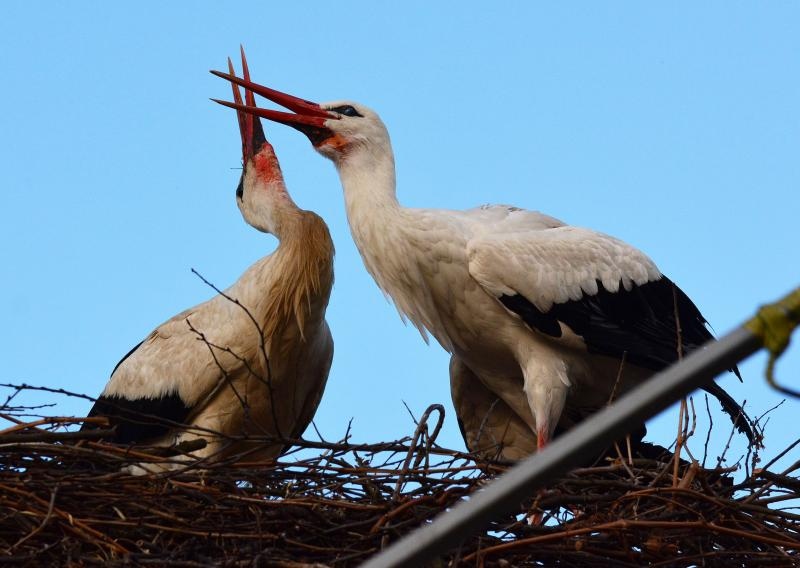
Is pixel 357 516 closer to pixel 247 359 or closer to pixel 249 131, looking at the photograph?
pixel 247 359

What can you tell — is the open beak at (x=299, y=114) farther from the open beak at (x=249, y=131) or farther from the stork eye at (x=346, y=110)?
the open beak at (x=249, y=131)

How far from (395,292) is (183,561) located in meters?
1.94

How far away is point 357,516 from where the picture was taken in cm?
390

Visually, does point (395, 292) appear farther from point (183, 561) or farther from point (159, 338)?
point (183, 561)

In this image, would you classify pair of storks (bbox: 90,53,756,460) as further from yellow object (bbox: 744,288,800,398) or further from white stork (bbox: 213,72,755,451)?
yellow object (bbox: 744,288,800,398)

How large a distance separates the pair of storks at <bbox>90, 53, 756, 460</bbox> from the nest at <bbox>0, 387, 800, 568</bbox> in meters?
0.81

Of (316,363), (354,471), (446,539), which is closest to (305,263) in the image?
(316,363)

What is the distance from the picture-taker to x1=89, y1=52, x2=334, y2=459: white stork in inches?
211

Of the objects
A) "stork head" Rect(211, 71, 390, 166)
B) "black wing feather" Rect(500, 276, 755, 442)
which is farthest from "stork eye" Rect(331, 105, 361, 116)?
"black wing feather" Rect(500, 276, 755, 442)

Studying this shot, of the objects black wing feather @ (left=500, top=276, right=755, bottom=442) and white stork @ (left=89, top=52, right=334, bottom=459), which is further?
white stork @ (left=89, top=52, right=334, bottom=459)

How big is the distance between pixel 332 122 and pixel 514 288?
1.12m

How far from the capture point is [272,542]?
3.75m

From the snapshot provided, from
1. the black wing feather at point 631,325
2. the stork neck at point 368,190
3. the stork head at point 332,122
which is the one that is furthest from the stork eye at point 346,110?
the black wing feather at point 631,325

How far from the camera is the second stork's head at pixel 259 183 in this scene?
5961 mm
